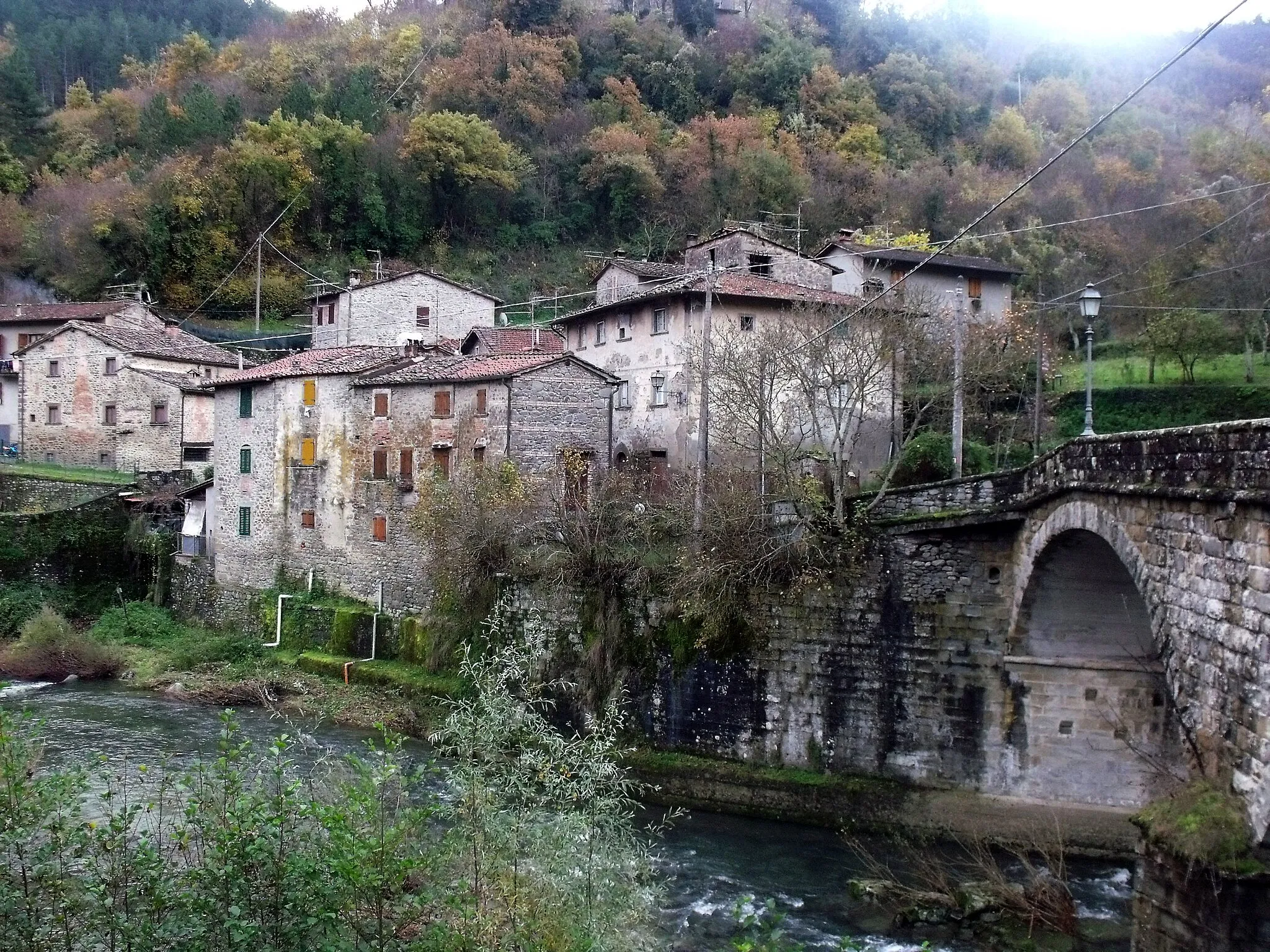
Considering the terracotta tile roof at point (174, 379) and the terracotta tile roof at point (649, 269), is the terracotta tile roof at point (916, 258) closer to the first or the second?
the terracotta tile roof at point (649, 269)

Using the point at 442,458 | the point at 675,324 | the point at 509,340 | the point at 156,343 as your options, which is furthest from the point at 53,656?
the point at 675,324

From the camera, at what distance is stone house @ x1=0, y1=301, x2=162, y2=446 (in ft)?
149

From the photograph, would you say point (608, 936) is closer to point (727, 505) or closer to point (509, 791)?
point (509, 791)

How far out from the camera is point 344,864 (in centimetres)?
920

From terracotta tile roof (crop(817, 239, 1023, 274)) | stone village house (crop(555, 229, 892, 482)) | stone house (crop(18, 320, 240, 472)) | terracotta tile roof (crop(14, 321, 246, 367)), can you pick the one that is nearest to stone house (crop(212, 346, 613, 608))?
stone village house (crop(555, 229, 892, 482))

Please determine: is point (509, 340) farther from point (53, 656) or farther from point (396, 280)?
point (53, 656)

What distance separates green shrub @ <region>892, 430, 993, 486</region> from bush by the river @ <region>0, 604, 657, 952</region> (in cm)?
1857

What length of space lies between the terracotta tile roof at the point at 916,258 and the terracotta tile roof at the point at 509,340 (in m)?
10.1

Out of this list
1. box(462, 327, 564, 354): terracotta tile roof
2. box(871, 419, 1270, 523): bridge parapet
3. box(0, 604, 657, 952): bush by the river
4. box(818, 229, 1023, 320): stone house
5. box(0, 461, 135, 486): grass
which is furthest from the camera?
box(0, 461, 135, 486): grass

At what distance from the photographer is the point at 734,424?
2469 centimetres

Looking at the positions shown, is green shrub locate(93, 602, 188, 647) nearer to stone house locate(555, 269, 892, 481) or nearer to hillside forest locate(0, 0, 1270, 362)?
stone house locate(555, 269, 892, 481)

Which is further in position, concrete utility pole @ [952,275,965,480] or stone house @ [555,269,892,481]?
stone house @ [555,269,892,481]

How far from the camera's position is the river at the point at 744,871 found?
570 inches

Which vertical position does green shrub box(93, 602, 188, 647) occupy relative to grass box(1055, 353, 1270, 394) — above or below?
below
